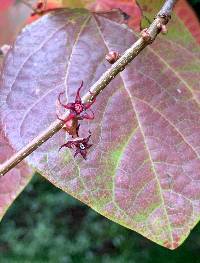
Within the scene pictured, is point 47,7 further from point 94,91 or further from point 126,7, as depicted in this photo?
point 94,91

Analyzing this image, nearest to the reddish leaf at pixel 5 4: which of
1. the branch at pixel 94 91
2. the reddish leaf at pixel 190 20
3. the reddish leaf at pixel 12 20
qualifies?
the reddish leaf at pixel 12 20

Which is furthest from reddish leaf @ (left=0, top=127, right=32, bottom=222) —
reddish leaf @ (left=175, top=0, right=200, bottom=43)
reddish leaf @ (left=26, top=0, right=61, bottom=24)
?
reddish leaf @ (left=175, top=0, right=200, bottom=43)

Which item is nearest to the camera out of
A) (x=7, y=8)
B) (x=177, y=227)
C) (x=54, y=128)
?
(x=54, y=128)

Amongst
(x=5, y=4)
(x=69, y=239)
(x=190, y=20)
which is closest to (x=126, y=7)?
(x=190, y=20)

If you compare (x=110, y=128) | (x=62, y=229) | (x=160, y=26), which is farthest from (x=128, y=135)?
(x=62, y=229)

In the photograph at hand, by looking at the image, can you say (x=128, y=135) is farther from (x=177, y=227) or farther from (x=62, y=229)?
(x=62, y=229)

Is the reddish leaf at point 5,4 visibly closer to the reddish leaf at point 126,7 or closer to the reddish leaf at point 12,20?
the reddish leaf at point 12,20

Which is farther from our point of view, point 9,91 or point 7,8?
point 7,8
